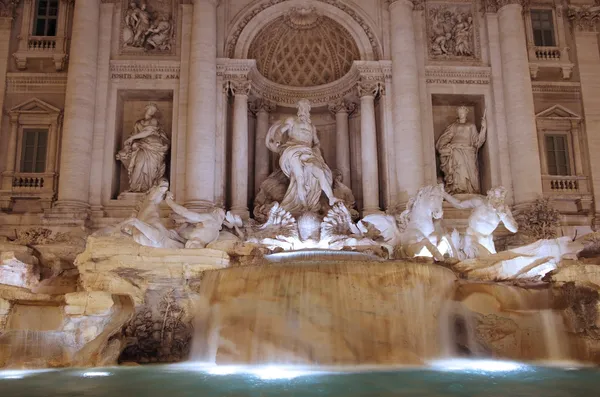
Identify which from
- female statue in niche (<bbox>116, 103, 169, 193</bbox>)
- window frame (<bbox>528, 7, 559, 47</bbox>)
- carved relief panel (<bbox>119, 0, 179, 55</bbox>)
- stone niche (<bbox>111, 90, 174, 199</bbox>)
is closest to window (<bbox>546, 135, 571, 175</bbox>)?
window frame (<bbox>528, 7, 559, 47</bbox>)

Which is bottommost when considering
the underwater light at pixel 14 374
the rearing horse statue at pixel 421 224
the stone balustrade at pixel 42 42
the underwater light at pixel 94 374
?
the underwater light at pixel 94 374

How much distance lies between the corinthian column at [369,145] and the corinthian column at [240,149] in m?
3.40

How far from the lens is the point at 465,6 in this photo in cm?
1819

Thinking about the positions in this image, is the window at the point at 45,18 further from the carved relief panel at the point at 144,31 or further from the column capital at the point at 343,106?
the column capital at the point at 343,106

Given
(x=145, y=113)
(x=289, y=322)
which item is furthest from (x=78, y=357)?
(x=145, y=113)

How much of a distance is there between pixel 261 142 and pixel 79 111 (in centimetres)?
541

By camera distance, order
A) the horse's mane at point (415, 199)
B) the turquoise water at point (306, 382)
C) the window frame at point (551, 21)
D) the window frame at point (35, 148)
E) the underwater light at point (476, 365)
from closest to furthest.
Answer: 1. the turquoise water at point (306, 382)
2. the underwater light at point (476, 365)
3. the horse's mane at point (415, 199)
4. the window frame at point (35, 148)
5. the window frame at point (551, 21)

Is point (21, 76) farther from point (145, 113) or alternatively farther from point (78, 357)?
point (78, 357)

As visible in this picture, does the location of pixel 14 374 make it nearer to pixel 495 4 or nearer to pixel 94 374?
pixel 94 374

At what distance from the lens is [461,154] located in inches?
664

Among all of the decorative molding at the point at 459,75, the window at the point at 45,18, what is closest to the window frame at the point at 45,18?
the window at the point at 45,18

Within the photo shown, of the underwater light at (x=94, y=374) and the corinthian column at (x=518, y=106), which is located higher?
the corinthian column at (x=518, y=106)

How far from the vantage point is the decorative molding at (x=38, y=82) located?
17.0 m

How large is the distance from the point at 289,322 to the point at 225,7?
39.4 ft
